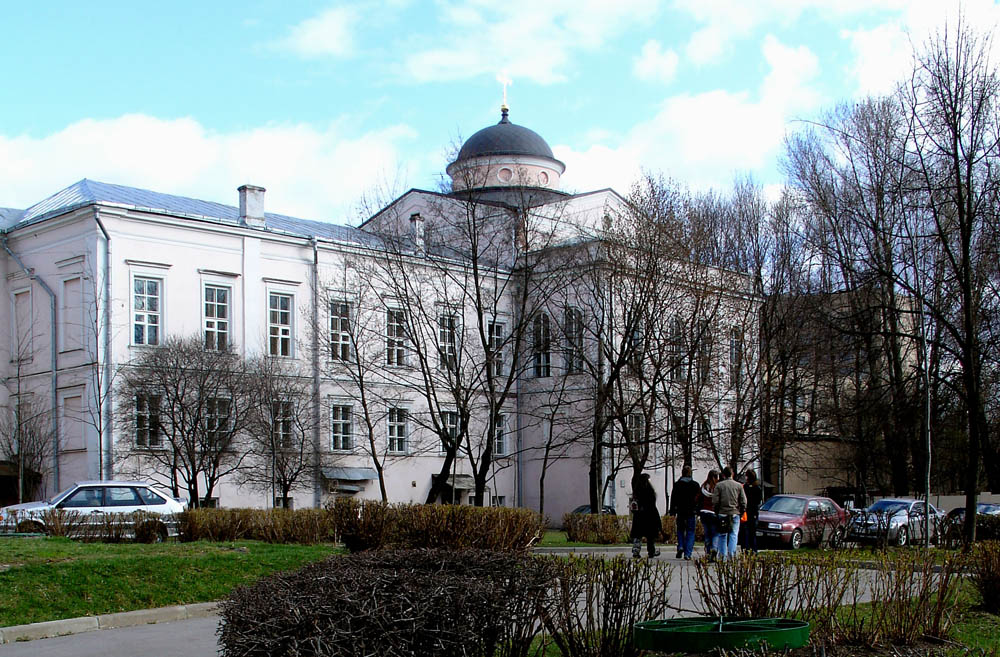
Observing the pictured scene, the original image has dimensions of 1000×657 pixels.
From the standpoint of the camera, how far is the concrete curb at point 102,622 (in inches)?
438


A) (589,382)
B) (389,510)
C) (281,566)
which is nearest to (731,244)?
(589,382)

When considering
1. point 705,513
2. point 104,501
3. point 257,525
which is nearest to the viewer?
point 705,513

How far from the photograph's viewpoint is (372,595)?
235 inches

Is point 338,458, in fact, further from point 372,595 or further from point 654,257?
point 372,595

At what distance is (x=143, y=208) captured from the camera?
128 ft

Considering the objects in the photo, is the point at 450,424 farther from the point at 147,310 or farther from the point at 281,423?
the point at 147,310

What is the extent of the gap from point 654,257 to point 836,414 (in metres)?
10.9

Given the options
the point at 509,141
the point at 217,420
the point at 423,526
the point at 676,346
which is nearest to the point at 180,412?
the point at 217,420

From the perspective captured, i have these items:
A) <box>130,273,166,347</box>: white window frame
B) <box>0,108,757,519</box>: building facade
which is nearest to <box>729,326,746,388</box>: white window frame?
<box>0,108,757,519</box>: building facade

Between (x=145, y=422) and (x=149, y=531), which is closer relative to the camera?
(x=149, y=531)

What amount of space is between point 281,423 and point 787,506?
771 inches

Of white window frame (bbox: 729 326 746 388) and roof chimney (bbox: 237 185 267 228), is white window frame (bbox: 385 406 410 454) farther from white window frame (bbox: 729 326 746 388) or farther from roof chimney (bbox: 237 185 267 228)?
white window frame (bbox: 729 326 746 388)

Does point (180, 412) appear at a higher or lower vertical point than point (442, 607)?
higher

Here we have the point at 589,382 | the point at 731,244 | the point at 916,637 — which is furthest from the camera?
the point at 731,244
